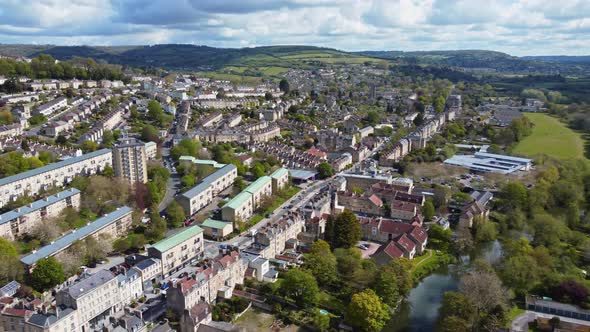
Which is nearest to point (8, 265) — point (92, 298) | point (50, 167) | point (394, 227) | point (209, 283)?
point (92, 298)

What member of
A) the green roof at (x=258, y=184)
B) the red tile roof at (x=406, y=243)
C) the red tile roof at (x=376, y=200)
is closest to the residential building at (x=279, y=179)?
the green roof at (x=258, y=184)

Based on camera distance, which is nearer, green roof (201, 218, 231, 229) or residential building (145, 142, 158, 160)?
green roof (201, 218, 231, 229)

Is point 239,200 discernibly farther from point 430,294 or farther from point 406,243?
point 430,294

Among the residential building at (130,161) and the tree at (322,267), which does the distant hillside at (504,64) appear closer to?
the residential building at (130,161)

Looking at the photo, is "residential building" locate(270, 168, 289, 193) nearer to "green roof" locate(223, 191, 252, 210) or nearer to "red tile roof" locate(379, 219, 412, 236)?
"green roof" locate(223, 191, 252, 210)

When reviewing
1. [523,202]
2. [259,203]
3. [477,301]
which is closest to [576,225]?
[523,202]

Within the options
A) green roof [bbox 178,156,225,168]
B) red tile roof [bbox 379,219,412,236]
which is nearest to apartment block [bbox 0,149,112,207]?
green roof [bbox 178,156,225,168]

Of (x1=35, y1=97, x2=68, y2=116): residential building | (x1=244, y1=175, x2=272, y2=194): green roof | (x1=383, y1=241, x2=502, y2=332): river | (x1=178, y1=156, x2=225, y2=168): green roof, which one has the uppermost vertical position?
(x1=35, y1=97, x2=68, y2=116): residential building
